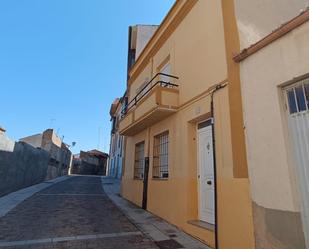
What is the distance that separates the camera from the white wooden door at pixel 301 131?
3109 mm

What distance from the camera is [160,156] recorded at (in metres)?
7.99

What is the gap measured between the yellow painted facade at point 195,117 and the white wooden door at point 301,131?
2.95ft

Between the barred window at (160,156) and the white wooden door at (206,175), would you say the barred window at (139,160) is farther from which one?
the white wooden door at (206,175)

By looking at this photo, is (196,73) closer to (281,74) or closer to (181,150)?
(181,150)

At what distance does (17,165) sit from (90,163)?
33567mm

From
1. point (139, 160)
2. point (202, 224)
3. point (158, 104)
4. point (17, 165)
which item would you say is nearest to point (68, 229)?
point (202, 224)

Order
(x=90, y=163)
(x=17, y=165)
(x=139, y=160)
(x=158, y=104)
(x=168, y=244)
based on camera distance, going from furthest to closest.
→ (x=90, y=163), (x=17, y=165), (x=139, y=160), (x=158, y=104), (x=168, y=244)

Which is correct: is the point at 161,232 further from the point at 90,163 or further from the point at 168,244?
the point at 90,163

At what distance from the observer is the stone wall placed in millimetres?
10137

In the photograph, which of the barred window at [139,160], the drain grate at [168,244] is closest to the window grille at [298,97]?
the drain grate at [168,244]

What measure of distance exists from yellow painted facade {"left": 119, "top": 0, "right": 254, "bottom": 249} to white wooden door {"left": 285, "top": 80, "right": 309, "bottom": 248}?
90cm

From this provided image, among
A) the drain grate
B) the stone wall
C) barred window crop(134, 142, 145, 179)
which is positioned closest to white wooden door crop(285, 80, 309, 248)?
the drain grate

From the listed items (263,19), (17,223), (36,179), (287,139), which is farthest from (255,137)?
(36,179)

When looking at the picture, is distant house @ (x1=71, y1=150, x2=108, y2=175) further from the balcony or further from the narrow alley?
the balcony
